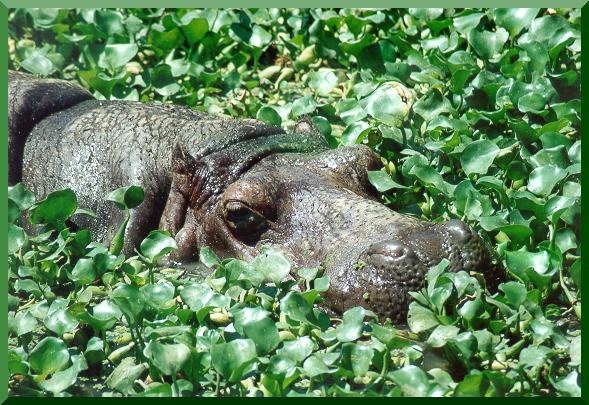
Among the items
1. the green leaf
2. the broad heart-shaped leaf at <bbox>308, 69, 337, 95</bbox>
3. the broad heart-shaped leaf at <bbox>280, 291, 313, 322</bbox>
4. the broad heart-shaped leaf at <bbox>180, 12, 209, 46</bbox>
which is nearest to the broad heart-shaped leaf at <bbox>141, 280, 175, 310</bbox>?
the broad heart-shaped leaf at <bbox>280, 291, 313, 322</bbox>

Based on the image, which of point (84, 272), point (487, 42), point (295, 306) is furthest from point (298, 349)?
A: point (487, 42)

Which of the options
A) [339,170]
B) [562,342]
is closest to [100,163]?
[339,170]

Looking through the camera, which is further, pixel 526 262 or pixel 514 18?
pixel 514 18

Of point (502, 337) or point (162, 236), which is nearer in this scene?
point (502, 337)

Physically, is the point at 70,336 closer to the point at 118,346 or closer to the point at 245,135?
the point at 118,346

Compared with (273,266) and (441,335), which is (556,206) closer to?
(441,335)
